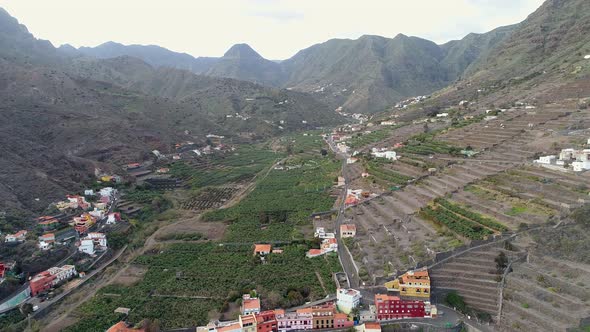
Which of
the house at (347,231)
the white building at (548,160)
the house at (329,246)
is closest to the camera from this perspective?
the house at (329,246)

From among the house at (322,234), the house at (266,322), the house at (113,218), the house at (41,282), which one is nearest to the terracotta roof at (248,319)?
the house at (266,322)

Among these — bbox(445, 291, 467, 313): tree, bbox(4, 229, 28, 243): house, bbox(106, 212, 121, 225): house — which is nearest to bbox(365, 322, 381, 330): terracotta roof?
bbox(445, 291, 467, 313): tree

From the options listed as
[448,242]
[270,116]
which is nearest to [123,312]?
[448,242]

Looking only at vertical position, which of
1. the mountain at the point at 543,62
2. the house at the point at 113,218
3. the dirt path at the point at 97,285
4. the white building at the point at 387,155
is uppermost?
the mountain at the point at 543,62

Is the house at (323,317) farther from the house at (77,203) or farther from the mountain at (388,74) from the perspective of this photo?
the mountain at (388,74)

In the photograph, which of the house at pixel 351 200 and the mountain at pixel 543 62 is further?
the mountain at pixel 543 62

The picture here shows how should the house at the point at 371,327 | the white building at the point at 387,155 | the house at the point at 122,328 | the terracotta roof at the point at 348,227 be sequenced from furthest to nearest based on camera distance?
the white building at the point at 387,155
the terracotta roof at the point at 348,227
the house at the point at 122,328
the house at the point at 371,327

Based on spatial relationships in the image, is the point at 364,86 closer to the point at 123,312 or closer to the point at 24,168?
the point at 24,168
